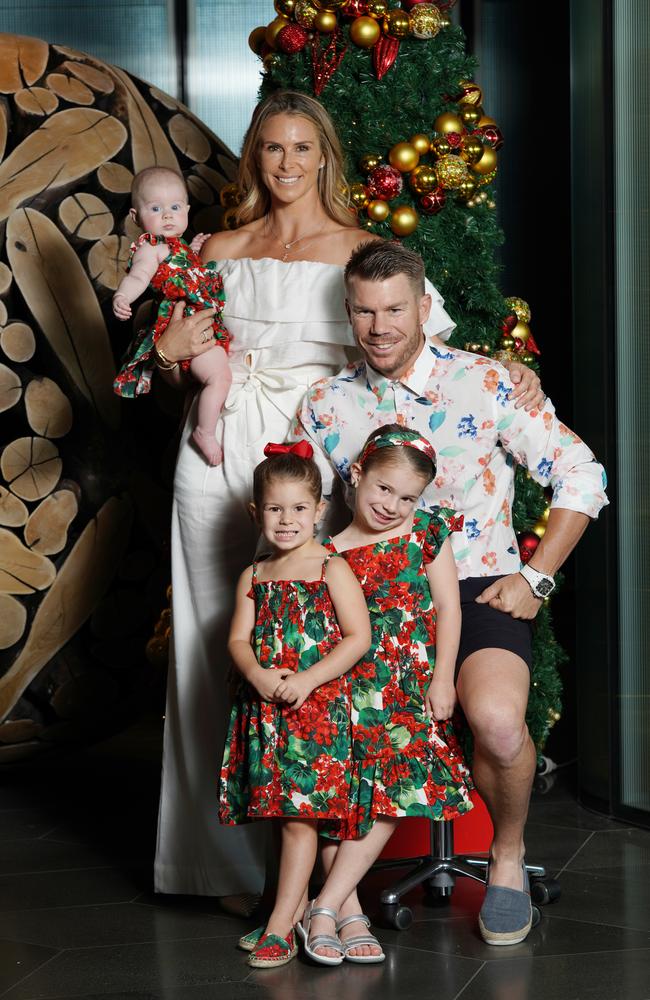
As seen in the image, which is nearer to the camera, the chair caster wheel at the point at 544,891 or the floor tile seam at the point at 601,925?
the floor tile seam at the point at 601,925

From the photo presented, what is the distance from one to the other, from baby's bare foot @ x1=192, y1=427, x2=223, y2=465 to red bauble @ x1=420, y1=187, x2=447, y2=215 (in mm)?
942

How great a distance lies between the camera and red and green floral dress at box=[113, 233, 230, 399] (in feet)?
9.04

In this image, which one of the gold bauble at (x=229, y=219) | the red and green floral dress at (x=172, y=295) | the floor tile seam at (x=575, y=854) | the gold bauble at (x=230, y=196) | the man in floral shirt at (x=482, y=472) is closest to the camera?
the man in floral shirt at (x=482, y=472)

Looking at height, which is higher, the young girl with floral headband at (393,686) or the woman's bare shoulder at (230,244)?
the woman's bare shoulder at (230,244)

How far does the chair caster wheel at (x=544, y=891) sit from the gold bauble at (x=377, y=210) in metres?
1.59

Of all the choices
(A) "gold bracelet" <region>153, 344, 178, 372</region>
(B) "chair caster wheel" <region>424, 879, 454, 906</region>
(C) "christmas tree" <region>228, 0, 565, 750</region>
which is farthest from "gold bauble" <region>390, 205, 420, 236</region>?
(B) "chair caster wheel" <region>424, 879, 454, 906</region>

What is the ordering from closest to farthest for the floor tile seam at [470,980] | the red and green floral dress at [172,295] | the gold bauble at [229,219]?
1. the floor tile seam at [470,980]
2. the red and green floral dress at [172,295]
3. the gold bauble at [229,219]

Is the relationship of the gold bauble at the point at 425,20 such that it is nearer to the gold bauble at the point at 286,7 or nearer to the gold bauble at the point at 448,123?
the gold bauble at the point at 448,123

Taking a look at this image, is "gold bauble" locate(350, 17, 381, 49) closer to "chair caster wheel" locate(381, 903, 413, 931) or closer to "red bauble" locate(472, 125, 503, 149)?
"red bauble" locate(472, 125, 503, 149)

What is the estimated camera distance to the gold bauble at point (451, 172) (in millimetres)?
3291

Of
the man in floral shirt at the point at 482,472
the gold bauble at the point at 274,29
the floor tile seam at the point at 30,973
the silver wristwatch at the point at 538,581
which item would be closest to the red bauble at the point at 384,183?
the gold bauble at the point at 274,29

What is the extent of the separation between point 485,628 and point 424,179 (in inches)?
48.5

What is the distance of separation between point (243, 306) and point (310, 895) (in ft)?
4.14

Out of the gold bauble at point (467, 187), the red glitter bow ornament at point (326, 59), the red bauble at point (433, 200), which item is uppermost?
the red glitter bow ornament at point (326, 59)
